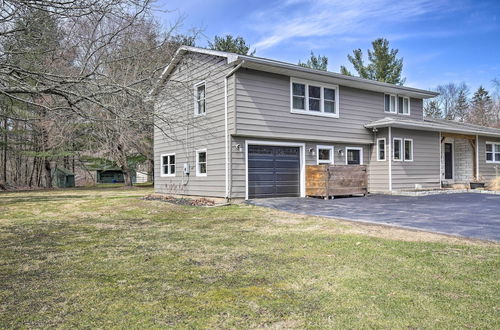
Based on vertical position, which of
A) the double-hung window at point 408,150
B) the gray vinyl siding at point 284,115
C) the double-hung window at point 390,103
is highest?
the double-hung window at point 390,103

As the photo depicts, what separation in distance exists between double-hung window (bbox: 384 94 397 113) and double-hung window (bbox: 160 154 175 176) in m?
9.68

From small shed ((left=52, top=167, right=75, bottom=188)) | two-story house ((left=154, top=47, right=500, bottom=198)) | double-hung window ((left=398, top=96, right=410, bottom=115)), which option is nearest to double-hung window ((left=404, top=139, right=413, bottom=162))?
two-story house ((left=154, top=47, right=500, bottom=198))

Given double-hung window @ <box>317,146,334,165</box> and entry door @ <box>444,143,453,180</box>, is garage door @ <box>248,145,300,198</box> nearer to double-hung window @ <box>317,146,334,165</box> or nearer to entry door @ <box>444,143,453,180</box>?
double-hung window @ <box>317,146,334,165</box>

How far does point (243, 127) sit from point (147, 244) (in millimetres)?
6688

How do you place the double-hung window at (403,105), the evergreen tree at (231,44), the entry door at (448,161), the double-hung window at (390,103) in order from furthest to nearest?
1. the evergreen tree at (231,44)
2. the entry door at (448,161)
3. the double-hung window at (403,105)
4. the double-hung window at (390,103)

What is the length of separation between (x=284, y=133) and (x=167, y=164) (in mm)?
6282

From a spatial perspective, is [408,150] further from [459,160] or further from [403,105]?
[459,160]

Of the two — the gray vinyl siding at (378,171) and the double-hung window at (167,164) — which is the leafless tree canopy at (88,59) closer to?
the double-hung window at (167,164)

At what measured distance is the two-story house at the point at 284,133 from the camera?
11.7m

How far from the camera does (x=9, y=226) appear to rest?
756 centimetres

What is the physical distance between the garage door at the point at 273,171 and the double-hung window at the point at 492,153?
473 inches

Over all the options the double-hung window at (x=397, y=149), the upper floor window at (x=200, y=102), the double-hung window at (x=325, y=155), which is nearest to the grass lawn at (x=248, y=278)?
the double-hung window at (x=325, y=155)

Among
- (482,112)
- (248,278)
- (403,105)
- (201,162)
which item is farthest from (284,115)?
(482,112)

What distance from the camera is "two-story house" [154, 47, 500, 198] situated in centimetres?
1170
